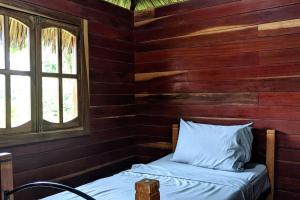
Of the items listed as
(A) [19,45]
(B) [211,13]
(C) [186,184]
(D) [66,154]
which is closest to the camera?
(C) [186,184]

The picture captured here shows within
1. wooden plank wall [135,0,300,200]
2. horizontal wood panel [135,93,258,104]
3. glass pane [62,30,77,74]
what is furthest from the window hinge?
horizontal wood panel [135,93,258,104]

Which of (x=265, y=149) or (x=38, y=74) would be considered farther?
(x=265, y=149)

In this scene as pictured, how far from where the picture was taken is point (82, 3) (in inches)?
105

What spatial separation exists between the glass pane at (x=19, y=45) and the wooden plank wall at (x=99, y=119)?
0.75 ft

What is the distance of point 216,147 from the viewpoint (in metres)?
2.42

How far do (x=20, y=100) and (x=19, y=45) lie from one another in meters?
0.40

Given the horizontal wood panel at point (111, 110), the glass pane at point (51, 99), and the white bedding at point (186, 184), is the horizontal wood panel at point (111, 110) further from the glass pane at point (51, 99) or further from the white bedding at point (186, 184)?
the white bedding at point (186, 184)

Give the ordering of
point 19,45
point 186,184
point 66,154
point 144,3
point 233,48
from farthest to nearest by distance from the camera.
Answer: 1. point 144,3
2. point 233,48
3. point 66,154
4. point 19,45
5. point 186,184

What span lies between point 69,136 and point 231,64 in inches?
61.1

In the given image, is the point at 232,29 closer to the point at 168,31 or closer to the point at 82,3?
the point at 168,31

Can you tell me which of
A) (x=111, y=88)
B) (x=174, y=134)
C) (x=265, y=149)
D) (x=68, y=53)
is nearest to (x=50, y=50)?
(x=68, y=53)

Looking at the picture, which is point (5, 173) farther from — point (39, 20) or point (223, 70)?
point (223, 70)

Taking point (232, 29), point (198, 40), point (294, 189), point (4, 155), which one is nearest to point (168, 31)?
point (198, 40)

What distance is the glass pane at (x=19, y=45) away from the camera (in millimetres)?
2121
